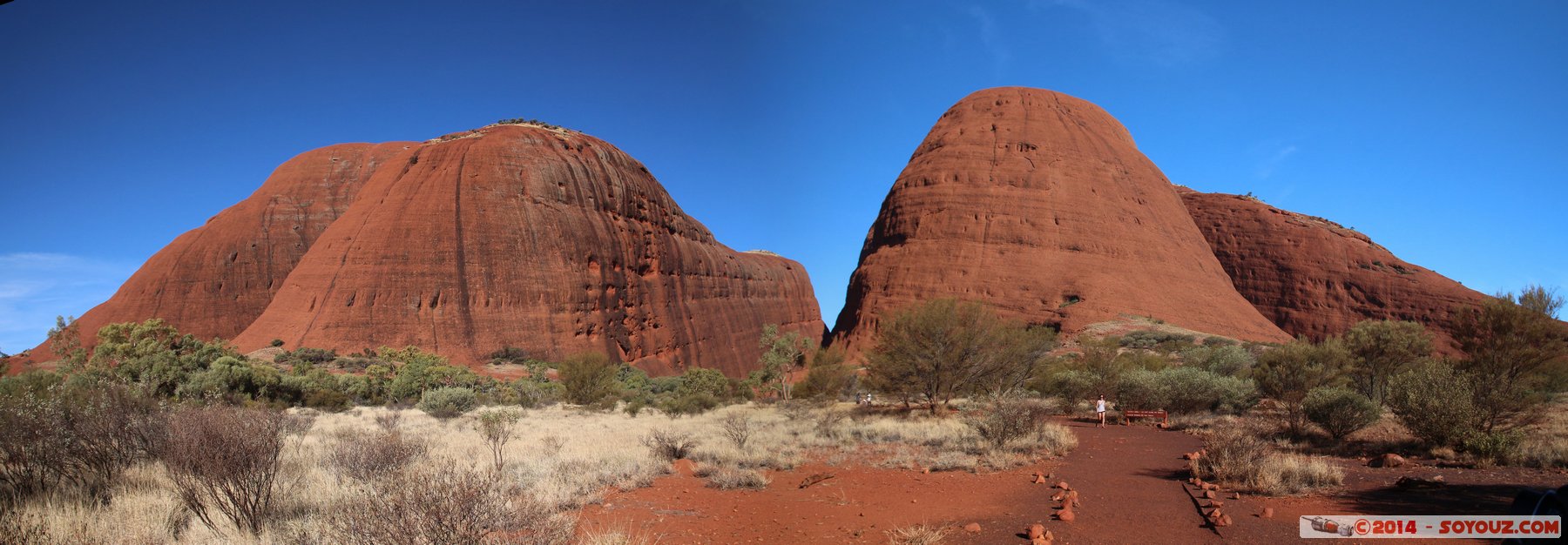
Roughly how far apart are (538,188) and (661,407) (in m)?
26.7

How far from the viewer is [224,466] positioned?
6148mm

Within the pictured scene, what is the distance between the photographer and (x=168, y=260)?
177 feet

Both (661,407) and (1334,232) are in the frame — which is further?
(1334,232)

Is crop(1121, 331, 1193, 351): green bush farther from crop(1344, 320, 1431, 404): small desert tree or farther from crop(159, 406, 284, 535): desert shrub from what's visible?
crop(159, 406, 284, 535): desert shrub

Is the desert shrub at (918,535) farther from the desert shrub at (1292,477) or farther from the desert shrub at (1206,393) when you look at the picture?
the desert shrub at (1206,393)

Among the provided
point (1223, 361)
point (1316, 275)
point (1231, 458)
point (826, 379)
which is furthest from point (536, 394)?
point (1316, 275)

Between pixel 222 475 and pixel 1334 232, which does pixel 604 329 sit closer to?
pixel 222 475

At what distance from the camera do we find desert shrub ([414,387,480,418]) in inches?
803

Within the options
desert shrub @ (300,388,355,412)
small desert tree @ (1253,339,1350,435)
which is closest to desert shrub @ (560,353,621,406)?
desert shrub @ (300,388,355,412)

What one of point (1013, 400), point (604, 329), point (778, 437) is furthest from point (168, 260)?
point (1013, 400)

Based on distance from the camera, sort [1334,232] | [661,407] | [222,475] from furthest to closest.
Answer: [1334,232]
[661,407]
[222,475]

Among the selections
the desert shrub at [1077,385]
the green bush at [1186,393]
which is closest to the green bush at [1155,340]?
the desert shrub at [1077,385]

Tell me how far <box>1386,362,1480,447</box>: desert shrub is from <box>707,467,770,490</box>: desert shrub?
31.8ft

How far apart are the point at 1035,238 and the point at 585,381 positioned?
2891 centimetres
